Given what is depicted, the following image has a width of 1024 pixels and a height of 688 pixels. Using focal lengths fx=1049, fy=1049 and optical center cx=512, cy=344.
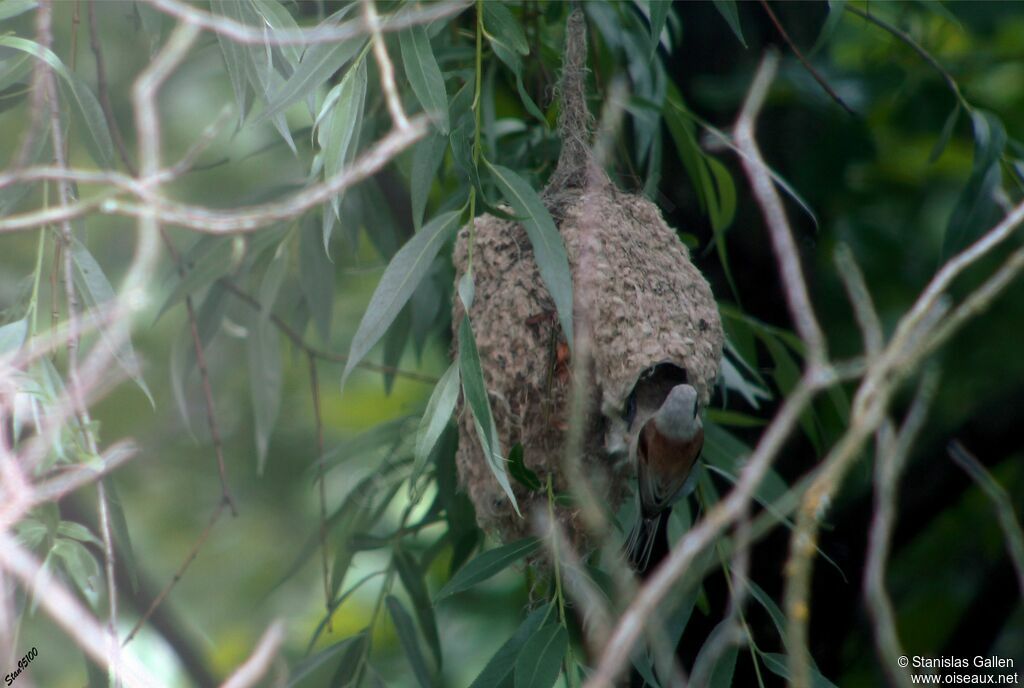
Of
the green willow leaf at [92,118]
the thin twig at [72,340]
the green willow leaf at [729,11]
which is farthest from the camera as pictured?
the green willow leaf at [729,11]

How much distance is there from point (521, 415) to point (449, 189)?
1.38m

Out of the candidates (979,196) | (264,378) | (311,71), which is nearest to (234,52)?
(311,71)

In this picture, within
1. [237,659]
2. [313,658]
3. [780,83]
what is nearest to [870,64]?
[780,83]

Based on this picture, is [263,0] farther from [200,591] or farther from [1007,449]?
[200,591]

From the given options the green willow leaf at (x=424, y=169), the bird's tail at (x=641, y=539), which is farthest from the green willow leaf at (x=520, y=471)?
the green willow leaf at (x=424, y=169)

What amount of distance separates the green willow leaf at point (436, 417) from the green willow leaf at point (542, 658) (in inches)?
16.3

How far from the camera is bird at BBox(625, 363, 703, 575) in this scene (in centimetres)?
227

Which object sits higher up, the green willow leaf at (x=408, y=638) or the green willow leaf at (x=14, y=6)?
the green willow leaf at (x=14, y=6)

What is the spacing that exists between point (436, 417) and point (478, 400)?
0.09 metres

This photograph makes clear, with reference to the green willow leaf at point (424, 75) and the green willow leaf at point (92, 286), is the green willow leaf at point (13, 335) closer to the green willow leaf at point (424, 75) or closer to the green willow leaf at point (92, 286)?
the green willow leaf at point (92, 286)

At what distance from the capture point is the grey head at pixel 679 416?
2.25m

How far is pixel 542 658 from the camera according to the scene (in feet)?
7.03

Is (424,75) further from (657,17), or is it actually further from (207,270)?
(207,270)

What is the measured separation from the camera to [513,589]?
3.86 m
